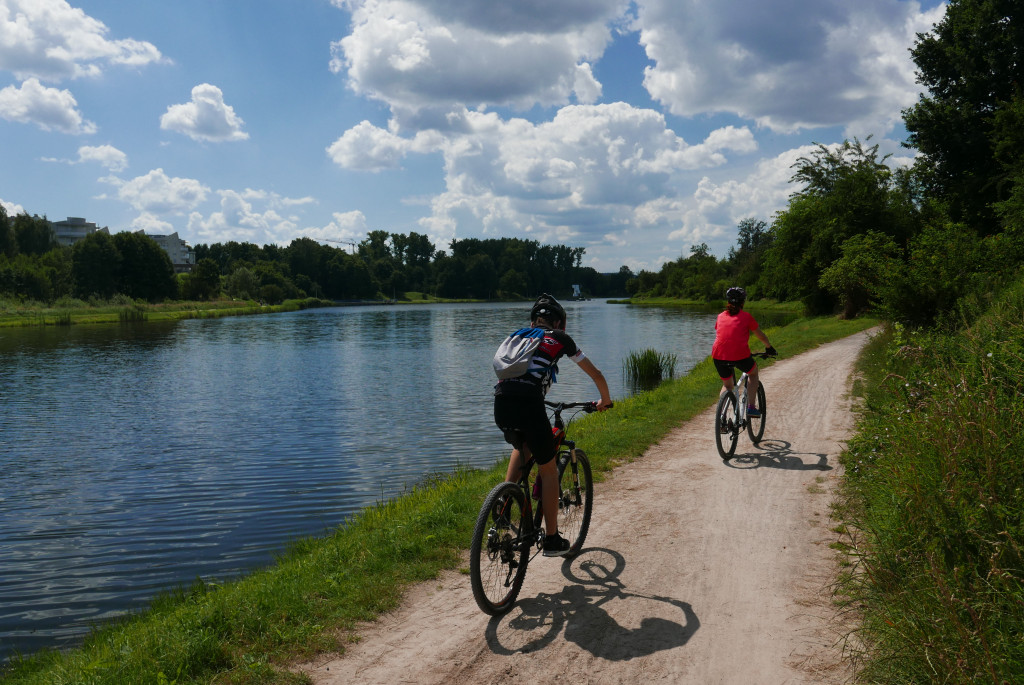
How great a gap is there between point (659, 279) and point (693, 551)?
14474 cm

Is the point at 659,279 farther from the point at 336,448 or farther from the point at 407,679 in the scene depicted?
the point at 407,679

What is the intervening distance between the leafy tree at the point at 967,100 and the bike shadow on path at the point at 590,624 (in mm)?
24802

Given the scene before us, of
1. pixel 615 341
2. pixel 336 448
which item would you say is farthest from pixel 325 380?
pixel 615 341

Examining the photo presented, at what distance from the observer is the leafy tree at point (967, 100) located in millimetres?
24328

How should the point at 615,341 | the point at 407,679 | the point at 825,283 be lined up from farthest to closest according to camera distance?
the point at 615,341
the point at 825,283
the point at 407,679

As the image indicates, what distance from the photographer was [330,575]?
17.3 feet

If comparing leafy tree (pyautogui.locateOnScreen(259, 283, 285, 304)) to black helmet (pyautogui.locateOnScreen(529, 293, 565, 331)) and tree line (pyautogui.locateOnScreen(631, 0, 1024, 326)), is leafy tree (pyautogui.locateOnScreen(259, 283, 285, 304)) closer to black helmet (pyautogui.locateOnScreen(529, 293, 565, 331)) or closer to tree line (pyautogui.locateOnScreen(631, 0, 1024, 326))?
tree line (pyautogui.locateOnScreen(631, 0, 1024, 326))

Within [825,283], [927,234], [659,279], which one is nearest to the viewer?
[927,234]

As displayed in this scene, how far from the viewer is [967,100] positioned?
2602cm

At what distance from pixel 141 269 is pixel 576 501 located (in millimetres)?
95356

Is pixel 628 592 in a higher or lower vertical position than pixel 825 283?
lower

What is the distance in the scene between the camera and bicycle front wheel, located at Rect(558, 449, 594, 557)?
5.48 m

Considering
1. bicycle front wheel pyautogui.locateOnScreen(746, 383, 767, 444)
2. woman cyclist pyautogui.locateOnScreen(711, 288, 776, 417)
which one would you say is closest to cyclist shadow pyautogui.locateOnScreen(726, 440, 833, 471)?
bicycle front wheel pyautogui.locateOnScreen(746, 383, 767, 444)

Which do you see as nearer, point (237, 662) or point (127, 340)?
point (237, 662)
